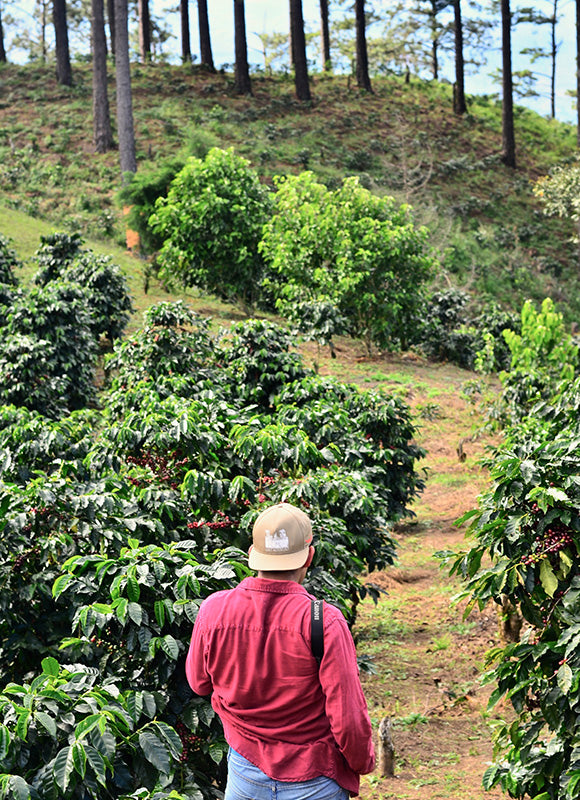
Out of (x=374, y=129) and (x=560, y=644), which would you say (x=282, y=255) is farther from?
(x=374, y=129)

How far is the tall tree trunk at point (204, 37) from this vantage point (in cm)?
3297

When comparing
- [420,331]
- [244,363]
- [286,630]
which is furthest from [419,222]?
[286,630]

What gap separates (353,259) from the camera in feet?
49.7

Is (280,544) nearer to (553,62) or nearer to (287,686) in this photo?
(287,686)

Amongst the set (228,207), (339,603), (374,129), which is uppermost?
(374,129)

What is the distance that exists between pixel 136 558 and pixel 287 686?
1127mm

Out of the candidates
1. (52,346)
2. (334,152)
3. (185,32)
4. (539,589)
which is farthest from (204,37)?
(539,589)

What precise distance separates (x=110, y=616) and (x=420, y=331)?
542 inches

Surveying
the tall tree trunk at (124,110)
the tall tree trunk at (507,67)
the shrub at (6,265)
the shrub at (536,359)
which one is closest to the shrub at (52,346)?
the shrub at (6,265)

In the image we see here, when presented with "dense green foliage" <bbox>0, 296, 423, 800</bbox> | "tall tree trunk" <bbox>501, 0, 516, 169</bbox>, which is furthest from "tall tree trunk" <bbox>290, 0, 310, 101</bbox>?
"dense green foliage" <bbox>0, 296, 423, 800</bbox>

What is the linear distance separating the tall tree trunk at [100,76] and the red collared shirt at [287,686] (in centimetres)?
2539

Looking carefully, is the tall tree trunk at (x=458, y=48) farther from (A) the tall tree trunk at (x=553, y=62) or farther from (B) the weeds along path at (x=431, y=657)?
(B) the weeds along path at (x=431, y=657)

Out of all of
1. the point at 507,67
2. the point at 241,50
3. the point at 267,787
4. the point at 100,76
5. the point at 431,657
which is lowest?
the point at 431,657

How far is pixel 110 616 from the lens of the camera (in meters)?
3.10
